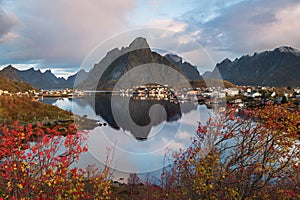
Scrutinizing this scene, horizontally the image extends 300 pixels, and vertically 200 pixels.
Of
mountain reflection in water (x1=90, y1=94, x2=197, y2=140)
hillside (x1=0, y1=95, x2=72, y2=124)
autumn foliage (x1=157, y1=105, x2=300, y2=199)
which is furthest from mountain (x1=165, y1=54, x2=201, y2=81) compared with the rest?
hillside (x1=0, y1=95, x2=72, y2=124)

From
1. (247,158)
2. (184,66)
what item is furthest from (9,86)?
(247,158)

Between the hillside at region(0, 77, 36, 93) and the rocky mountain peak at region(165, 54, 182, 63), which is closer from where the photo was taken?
the rocky mountain peak at region(165, 54, 182, 63)

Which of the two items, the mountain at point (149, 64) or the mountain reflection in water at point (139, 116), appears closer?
the mountain at point (149, 64)

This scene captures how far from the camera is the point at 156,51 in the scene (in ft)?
18.1

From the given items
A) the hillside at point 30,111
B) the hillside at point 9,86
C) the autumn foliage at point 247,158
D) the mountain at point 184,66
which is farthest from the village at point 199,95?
the hillside at point 9,86

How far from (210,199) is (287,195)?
6.04 ft

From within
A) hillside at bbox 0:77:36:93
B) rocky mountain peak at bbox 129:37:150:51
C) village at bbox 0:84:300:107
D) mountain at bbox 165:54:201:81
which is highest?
hillside at bbox 0:77:36:93

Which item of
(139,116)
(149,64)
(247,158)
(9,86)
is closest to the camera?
(247,158)

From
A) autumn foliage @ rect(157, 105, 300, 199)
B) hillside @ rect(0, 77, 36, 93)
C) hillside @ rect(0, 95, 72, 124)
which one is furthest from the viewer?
hillside @ rect(0, 77, 36, 93)

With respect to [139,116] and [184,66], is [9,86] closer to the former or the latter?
[139,116]

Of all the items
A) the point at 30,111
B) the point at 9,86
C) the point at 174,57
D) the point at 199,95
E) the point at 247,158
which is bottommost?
the point at 30,111

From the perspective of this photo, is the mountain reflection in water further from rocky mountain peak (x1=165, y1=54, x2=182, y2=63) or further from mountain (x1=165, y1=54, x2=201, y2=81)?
rocky mountain peak (x1=165, y1=54, x2=182, y2=63)

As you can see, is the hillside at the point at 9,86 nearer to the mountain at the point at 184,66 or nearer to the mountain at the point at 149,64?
the mountain at the point at 149,64

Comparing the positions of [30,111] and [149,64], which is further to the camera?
[30,111]
